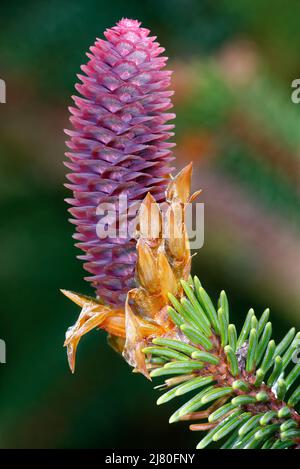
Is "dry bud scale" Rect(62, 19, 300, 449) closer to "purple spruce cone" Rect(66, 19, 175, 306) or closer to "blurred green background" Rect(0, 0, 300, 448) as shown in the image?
"purple spruce cone" Rect(66, 19, 175, 306)

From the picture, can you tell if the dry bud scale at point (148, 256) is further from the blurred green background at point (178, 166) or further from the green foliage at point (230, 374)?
the blurred green background at point (178, 166)

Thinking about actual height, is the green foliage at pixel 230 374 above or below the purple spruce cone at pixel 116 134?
below

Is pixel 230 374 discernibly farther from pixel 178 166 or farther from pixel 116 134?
pixel 178 166

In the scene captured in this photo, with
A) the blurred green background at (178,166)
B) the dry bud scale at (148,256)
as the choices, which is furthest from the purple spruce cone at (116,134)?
the blurred green background at (178,166)

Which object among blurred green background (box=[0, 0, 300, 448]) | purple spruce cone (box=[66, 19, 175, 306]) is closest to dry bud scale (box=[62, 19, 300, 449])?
purple spruce cone (box=[66, 19, 175, 306])

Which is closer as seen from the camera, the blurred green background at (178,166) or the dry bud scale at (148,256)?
the dry bud scale at (148,256)

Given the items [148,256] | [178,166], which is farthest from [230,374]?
[178,166]
